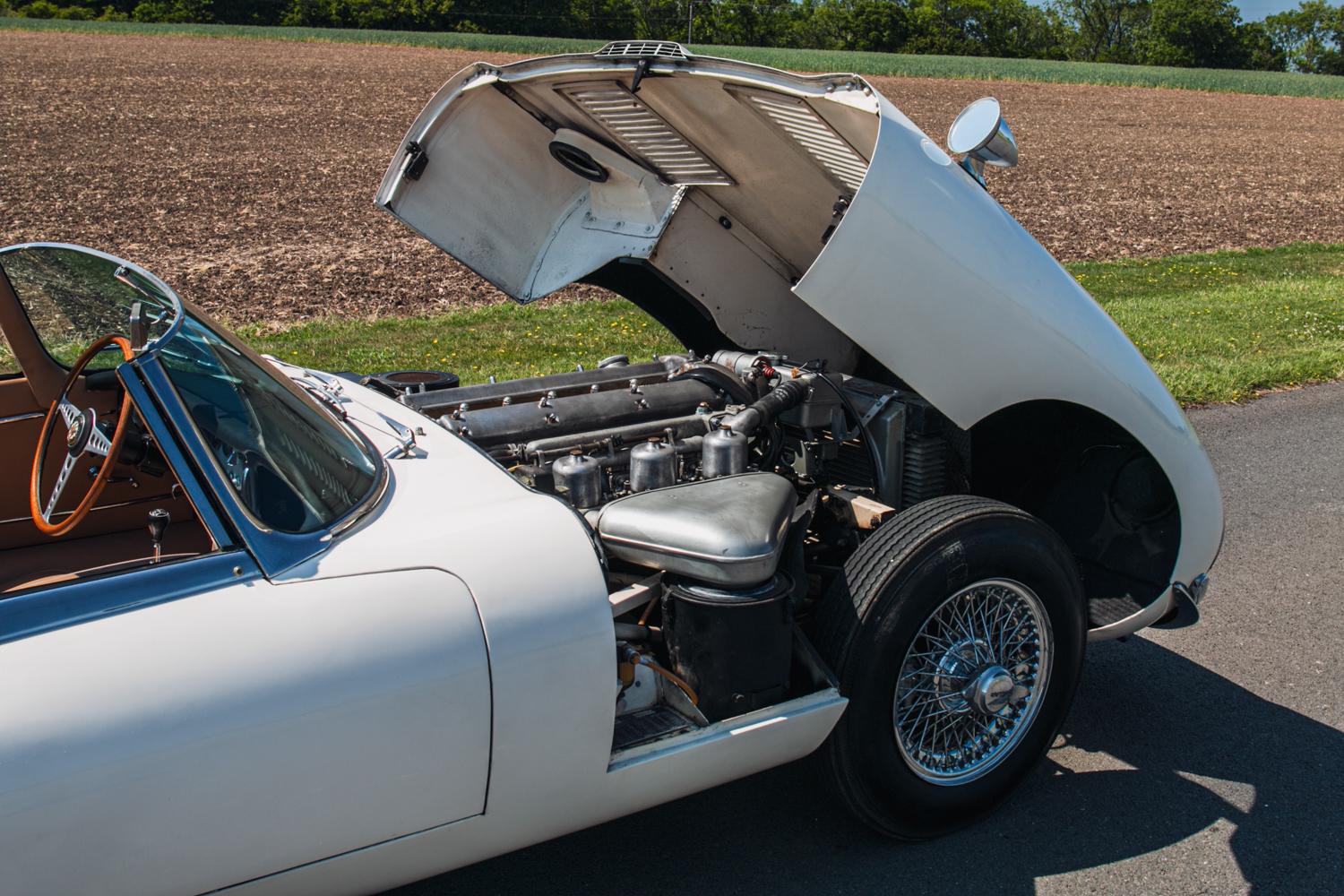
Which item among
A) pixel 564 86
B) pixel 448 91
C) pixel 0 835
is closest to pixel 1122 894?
pixel 0 835

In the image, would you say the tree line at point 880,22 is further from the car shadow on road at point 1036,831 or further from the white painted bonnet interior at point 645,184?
the car shadow on road at point 1036,831

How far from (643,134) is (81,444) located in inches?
89.5

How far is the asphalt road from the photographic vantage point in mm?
3092

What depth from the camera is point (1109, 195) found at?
749 inches

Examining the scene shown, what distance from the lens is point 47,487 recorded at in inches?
121

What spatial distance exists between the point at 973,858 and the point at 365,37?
172 ft

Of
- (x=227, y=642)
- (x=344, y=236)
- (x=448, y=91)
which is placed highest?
(x=448, y=91)

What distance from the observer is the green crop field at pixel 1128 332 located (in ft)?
26.7

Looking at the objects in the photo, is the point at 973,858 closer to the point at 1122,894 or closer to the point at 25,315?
the point at 1122,894

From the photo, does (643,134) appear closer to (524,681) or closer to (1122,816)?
(524,681)

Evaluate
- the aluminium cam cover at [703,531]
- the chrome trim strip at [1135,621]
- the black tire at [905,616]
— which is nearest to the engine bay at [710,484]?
the aluminium cam cover at [703,531]

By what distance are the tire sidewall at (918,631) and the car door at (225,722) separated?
3.64ft

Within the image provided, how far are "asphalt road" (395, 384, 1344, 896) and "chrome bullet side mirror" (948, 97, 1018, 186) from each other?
6.34 feet

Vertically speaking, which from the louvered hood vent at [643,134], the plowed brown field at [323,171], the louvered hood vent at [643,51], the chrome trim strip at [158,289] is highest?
the louvered hood vent at [643,51]
